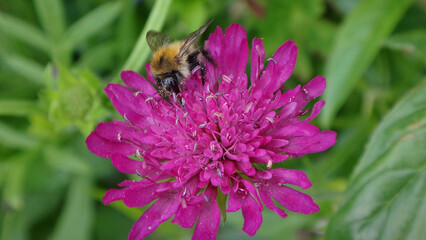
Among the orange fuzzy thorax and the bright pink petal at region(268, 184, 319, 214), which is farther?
the orange fuzzy thorax

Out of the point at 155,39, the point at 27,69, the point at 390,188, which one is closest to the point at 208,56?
the point at 155,39

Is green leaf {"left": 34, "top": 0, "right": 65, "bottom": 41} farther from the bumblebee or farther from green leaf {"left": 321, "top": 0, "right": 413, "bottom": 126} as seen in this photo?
green leaf {"left": 321, "top": 0, "right": 413, "bottom": 126}

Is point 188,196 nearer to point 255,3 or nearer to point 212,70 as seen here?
point 212,70

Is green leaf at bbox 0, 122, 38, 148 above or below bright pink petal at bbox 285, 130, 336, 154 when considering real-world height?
below

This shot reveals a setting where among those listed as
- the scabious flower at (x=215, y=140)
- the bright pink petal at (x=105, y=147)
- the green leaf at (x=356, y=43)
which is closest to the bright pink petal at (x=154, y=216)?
the scabious flower at (x=215, y=140)

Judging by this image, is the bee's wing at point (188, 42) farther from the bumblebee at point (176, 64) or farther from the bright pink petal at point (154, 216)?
the bright pink petal at point (154, 216)

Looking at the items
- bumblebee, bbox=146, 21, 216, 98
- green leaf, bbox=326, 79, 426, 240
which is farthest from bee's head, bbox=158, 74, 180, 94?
green leaf, bbox=326, 79, 426, 240
